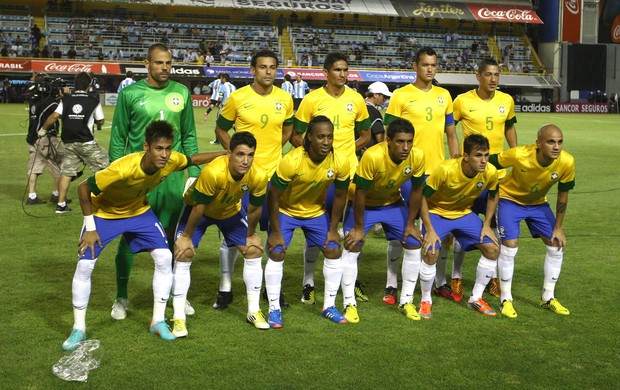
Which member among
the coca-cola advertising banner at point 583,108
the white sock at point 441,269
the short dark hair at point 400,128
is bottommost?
the white sock at point 441,269

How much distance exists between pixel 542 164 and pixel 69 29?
46.2 metres

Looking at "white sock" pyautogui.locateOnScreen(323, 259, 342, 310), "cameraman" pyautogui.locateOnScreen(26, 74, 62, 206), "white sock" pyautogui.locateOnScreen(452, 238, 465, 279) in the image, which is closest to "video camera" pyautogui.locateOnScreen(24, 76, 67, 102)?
"cameraman" pyautogui.locateOnScreen(26, 74, 62, 206)

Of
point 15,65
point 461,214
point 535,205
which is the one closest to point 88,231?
point 461,214

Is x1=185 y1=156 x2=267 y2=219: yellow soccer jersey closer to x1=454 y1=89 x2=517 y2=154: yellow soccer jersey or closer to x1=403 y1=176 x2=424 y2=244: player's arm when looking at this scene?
x1=403 y1=176 x2=424 y2=244: player's arm

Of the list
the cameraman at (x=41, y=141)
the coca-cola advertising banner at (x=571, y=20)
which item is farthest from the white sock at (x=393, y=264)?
the coca-cola advertising banner at (x=571, y=20)

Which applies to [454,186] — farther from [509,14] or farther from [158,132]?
[509,14]

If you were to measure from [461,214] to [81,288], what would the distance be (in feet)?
11.5

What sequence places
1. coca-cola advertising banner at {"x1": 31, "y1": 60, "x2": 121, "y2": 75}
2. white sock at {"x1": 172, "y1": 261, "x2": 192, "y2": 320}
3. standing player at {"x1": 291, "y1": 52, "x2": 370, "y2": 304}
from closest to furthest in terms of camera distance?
white sock at {"x1": 172, "y1": 261, "x2": 192, "y2": 320} → standing player at {"x1": 291, "y1": 52, "x2": 370, "y2": 304} → coca-cola advertising banner at {"x1": 31, "y1": 60, "x2": 121, "y2": 75}

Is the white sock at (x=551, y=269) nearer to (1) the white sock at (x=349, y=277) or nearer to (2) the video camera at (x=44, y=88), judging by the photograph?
(1) the white sock at (x=349, y=277)

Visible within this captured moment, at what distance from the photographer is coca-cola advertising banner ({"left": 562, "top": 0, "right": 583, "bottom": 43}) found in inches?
2234

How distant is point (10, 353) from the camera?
5.91 meters

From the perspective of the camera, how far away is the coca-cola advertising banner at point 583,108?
2084 inches

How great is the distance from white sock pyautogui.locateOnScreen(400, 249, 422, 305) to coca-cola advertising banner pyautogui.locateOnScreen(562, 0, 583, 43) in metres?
54.4

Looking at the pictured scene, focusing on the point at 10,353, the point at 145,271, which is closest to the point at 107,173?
the point at 10,353
